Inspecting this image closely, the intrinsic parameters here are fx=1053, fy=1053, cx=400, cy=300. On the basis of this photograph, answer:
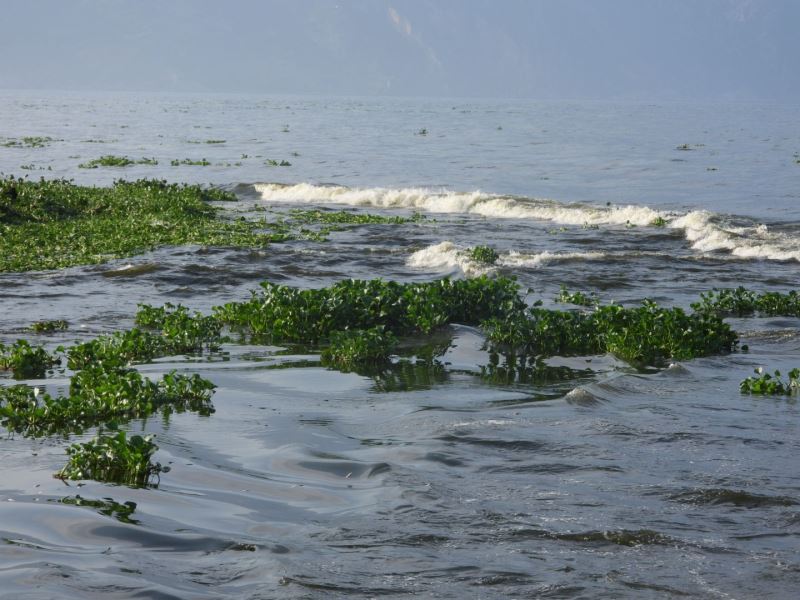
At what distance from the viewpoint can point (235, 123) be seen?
99.8 metres

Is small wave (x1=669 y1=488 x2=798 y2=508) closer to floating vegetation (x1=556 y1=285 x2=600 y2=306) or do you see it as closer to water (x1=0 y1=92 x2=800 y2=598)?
water (x1=0 y1=92 x2=800 y2=598)

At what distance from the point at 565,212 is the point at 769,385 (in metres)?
23.7

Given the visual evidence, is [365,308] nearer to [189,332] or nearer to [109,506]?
[189,332]

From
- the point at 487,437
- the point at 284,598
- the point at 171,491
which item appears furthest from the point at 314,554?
the point at 487,437

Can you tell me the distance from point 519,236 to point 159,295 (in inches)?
540

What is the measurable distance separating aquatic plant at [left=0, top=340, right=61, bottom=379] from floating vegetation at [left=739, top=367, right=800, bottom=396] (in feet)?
28.0

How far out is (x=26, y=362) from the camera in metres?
12.8

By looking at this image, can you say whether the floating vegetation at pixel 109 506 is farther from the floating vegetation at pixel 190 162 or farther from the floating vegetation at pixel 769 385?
the floating vegetation at pixel 190 162

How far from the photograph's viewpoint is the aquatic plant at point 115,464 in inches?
340

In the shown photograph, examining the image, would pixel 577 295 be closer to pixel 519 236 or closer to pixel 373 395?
pixel 373 395

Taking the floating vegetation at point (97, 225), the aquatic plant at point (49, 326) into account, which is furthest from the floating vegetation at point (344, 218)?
the aquatic plant at point (49, 326)

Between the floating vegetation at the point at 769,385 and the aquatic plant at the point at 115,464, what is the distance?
7.31m

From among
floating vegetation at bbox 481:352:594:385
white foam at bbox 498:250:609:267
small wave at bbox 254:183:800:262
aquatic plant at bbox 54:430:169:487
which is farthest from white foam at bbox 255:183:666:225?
aquatic plant at bbox 54:430:169:487

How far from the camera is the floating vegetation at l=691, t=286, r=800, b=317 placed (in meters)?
18.1
